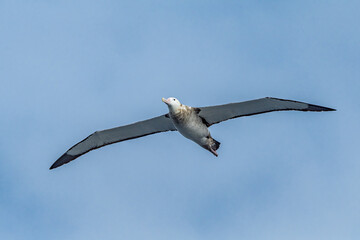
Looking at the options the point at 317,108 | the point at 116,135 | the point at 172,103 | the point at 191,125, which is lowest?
the point at 191,125

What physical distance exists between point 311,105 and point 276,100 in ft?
A: 4.22

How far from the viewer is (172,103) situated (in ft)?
78.1

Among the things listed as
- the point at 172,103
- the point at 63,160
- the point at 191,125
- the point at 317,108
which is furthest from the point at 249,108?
the point at 63,160

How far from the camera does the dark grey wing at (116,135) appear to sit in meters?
25.9

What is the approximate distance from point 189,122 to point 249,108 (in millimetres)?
2260

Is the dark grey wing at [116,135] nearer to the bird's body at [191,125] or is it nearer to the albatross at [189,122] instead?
the albatross at [189,122]

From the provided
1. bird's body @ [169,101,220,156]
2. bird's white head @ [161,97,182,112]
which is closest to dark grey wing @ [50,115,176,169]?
bird's body @ [169,101,220,156]

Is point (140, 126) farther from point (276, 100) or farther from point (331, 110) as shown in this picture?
point (331, 110)

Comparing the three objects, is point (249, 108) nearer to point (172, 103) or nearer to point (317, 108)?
point (317, 108)

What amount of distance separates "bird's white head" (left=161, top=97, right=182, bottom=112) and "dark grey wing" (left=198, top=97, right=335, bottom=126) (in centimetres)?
116

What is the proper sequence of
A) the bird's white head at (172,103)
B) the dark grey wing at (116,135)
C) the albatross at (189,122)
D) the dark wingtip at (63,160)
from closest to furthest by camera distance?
the bird's white head at (172,103)
the albatross at (189,122)
the dark grey wing at (116,135)
the dark wingtip at (63,160)

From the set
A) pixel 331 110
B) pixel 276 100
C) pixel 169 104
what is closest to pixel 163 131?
pixel 169 104

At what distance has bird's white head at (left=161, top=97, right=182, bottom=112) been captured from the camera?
78.1ft

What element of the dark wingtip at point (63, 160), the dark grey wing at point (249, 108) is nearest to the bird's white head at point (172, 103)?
the dark grey wing at point (249, 108)
